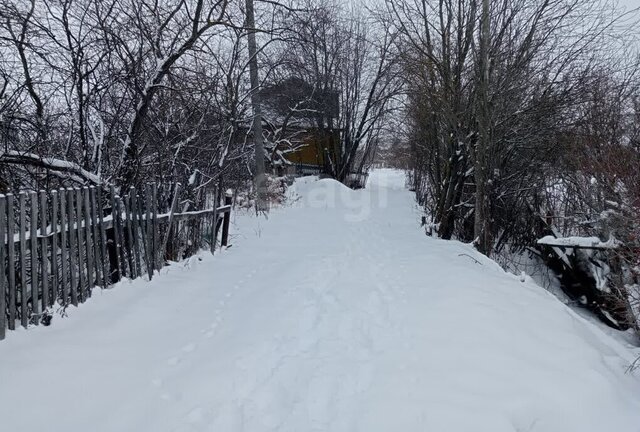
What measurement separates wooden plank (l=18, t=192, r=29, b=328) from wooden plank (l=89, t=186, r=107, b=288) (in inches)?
35.7

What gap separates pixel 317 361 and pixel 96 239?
261 cm

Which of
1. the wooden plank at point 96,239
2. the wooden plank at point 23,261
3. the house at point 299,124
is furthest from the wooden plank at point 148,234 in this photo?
the house at point 299,124

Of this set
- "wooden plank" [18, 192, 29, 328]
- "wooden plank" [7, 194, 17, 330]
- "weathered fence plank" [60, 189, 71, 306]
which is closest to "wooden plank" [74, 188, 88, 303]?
"weathered fence plank" [60, 189, 71, 306]

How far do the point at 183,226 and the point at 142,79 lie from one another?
2.24m

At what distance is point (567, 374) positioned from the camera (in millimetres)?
3107

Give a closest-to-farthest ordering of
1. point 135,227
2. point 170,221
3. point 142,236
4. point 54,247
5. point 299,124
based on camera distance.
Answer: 1. point 54,247
2. point 135,227
3. point 142,236
4. point 170,221
5. point 299,124

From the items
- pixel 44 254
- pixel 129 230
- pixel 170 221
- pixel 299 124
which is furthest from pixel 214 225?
pixel 299 124

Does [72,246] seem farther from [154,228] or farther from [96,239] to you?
[154,228]

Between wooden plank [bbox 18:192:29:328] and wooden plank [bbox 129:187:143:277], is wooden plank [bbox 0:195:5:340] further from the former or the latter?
wooden plank [bbox 129:187:143:277]

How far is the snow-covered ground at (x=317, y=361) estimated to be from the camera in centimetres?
257

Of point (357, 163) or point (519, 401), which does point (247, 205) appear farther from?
point (357, 163)

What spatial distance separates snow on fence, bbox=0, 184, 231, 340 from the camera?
127 inches

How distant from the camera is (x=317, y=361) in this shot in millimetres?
3293

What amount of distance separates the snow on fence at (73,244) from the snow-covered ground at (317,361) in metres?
0.22
